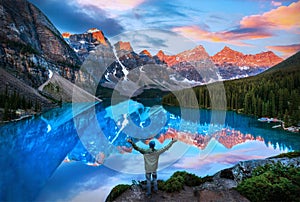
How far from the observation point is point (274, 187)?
8.22 m

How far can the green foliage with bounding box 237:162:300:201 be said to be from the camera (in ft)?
26.6

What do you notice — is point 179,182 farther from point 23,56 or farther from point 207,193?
point 23,56

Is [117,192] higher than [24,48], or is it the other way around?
[24,48]

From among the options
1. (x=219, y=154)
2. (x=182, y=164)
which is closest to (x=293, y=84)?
(x=219, y=154)

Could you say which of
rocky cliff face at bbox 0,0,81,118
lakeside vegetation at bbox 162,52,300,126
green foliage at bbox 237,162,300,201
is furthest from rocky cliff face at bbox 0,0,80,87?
green foliage at bbox 237,162,300,201

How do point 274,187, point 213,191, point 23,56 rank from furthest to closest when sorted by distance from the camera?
point 23,56
point 213,191
point 274,187

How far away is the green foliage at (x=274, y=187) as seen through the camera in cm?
812

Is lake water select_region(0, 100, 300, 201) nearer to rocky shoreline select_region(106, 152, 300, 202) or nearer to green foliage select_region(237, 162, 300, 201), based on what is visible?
rocky shoreline select_region(106, 152, 300, 202)

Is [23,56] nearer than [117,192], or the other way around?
[117,192]

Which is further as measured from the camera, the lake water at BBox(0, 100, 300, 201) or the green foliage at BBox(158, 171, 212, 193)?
the lake water at BBox(0, 100, 300, 201)

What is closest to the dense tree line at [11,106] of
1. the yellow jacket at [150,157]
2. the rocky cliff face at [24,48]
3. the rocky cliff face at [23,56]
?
the rocky cliff face at [23,56]

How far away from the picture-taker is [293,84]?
256 feet

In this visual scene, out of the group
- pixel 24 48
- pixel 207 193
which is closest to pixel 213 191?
pixel 207 193

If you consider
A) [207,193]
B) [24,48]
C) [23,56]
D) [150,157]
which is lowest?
[207,193]
